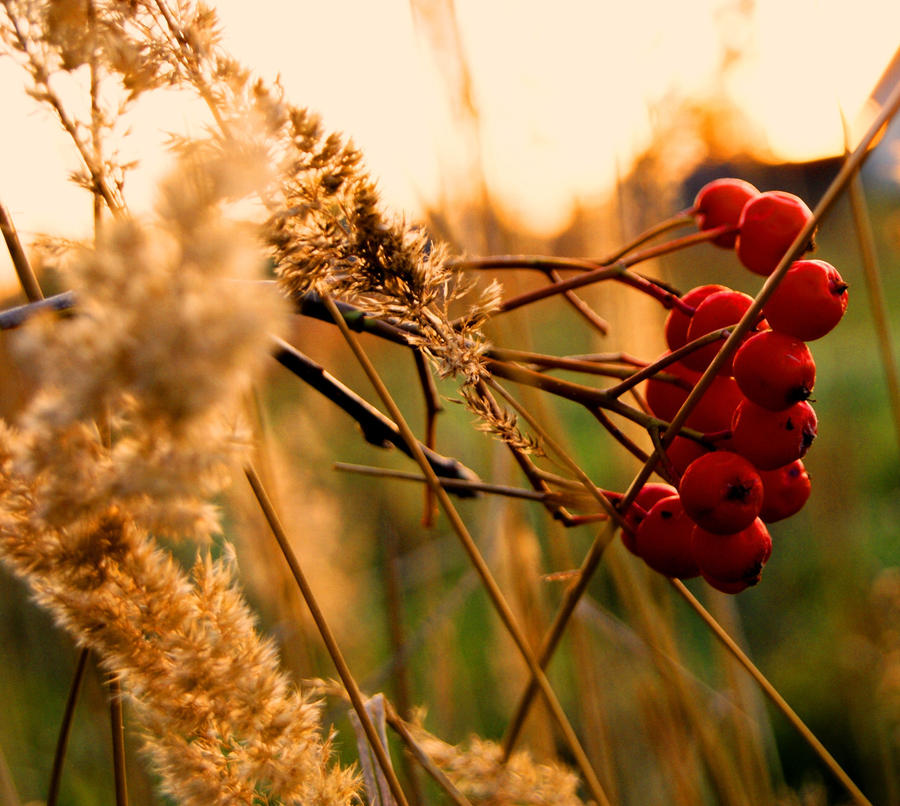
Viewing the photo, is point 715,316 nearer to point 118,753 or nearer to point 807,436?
point 807,436

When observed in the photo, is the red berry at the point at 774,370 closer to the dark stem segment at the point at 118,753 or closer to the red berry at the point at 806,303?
the red berry at the point at 806,303

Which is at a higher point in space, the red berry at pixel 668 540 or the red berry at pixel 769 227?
the red berry at pixel 769 227

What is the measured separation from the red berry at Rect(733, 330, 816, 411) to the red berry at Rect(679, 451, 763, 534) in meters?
0.03

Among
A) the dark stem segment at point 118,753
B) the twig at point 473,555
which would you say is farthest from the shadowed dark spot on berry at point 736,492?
the dark stem segment at point 118,753

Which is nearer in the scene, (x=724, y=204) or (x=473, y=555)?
(x=473, y=555)

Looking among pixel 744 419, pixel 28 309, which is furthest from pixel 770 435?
pixel 28 309

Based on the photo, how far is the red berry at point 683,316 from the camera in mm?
412

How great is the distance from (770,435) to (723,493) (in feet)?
0.11

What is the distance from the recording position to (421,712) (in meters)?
0.49

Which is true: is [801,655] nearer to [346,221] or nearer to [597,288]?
[597,288]

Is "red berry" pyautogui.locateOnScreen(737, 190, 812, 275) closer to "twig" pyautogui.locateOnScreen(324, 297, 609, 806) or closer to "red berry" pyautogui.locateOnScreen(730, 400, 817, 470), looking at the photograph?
"red berry" pyautogui.locateOnScreen(730, 400, 817, 470)

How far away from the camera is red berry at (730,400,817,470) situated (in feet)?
1.13

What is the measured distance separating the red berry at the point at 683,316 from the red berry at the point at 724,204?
5 centimetres

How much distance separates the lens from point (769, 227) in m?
0.40
